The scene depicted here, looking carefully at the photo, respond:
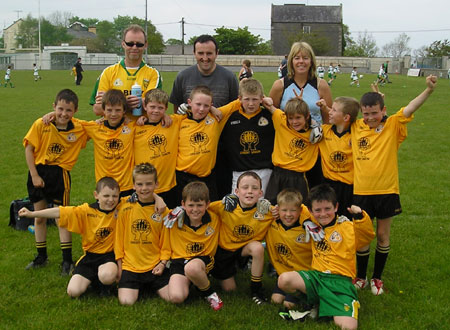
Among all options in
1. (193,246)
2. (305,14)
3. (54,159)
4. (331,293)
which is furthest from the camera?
(305,14)

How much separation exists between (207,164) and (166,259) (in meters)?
1.09

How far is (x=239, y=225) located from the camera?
4566 millimetres

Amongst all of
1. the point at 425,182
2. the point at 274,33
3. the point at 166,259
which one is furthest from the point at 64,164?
the point at 274,33

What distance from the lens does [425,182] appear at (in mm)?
8633

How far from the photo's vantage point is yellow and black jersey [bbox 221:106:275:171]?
510 cm

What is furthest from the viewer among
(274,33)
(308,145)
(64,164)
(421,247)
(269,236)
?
(274,33)

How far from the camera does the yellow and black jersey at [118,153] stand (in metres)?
4.89

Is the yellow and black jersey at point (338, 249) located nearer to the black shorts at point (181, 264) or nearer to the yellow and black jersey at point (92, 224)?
the black shorts at point (181, 264)

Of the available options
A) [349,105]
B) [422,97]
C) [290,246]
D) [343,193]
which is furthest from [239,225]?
[422,97]

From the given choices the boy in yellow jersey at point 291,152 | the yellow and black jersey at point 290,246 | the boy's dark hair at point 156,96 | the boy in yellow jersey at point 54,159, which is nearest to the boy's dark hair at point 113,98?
the boy's dark hair at point 156,96

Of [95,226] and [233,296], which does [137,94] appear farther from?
[233,296]

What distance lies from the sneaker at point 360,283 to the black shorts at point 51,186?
10.7 ft

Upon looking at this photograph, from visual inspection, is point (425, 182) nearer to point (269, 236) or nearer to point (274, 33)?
point (269, 236)

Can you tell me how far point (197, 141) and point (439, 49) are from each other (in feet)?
220
